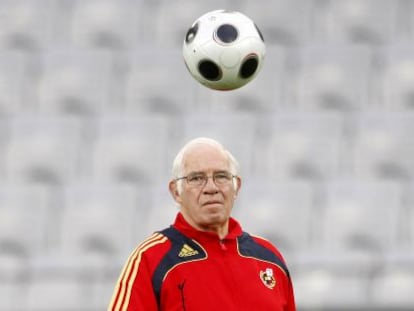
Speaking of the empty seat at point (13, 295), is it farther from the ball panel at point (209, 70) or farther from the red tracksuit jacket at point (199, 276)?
the red tracksuit jacket at point (199, 276)

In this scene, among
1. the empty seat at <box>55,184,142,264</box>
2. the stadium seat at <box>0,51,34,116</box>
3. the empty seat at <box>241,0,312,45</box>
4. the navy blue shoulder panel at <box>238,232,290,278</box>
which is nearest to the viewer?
the navy blue shoulder panel at <box>238,232,290,278</box>

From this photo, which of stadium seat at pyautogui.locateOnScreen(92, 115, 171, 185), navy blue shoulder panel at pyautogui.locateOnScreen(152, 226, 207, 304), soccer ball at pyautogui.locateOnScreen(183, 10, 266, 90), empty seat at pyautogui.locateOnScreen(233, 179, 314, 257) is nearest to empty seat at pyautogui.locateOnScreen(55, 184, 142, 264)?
stadium seat at pyautogui.locateOnScreen(92, 115, 171, 185)

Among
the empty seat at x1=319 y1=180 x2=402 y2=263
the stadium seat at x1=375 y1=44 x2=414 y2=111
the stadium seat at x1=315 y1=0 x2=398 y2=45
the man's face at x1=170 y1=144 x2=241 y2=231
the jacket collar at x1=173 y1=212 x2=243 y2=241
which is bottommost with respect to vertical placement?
the jacket collar at x1=173 y1=212 x2=243 y2=241

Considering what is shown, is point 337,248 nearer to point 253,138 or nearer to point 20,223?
point 253,138

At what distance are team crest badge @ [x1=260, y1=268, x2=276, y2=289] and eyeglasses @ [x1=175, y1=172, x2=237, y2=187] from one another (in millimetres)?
346

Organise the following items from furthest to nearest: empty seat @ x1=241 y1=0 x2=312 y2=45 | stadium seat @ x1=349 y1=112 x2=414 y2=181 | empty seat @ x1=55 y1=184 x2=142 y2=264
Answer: empty seat @ x1=241 y1=0 x2=312 y2=45 < stadium seat @ x1=349 y1=112 x2=414 y2=181 < empty seat @ x1=55 y1=184 x2=142 y2=264

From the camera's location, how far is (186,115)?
791cm

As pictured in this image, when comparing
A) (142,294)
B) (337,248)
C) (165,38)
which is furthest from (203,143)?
(165,38)

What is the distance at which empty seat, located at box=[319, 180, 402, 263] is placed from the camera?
723 cm

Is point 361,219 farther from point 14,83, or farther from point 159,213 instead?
point 14,83

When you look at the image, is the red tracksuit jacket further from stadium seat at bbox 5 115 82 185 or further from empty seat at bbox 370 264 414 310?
stadium seat at bbox 5 115 82 185

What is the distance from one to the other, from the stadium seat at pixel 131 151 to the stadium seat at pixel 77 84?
1.15 ft

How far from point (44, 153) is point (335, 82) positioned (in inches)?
83.1

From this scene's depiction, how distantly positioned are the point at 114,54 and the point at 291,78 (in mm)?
1317
